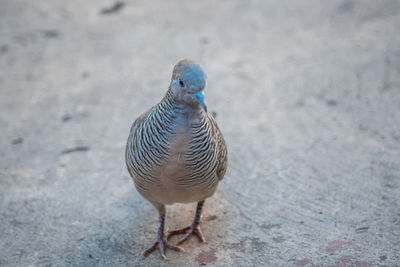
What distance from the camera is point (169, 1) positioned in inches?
320

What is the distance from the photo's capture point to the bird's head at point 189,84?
2990mm

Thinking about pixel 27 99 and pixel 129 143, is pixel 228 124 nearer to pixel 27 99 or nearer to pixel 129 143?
pixel 129 143

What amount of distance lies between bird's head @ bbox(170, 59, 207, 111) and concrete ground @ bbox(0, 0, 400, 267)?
135 cm

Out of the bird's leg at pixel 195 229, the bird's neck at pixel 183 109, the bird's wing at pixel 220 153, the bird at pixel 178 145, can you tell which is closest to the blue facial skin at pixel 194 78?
the bird at pixel 178 145

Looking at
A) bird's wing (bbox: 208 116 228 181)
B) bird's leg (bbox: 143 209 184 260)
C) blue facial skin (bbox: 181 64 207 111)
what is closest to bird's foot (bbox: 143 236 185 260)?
bird's leg (bbox: 143 209 184 260)

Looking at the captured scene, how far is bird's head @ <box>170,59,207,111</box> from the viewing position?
9.81 ft

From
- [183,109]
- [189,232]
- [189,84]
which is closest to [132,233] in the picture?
[189,232]

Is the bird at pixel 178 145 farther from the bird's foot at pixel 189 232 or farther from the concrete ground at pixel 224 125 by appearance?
the concrete ground at pixel 224 125

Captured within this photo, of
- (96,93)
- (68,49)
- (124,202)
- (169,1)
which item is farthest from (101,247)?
(169,1)

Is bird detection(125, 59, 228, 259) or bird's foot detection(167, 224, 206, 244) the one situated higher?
bird detection(125, 59, 228, 259)

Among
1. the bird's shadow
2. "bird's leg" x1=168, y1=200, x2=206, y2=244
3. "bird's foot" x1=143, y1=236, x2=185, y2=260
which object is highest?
"bird's leg" x1=168, y1=200, x2=206, y2=244

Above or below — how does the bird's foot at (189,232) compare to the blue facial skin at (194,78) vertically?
below

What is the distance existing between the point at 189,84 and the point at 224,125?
2.37 meters

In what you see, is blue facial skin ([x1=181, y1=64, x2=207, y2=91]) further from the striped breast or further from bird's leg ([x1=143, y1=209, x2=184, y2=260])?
bird's leg ([x1=143, y1=209, x2=184, y2=260])
